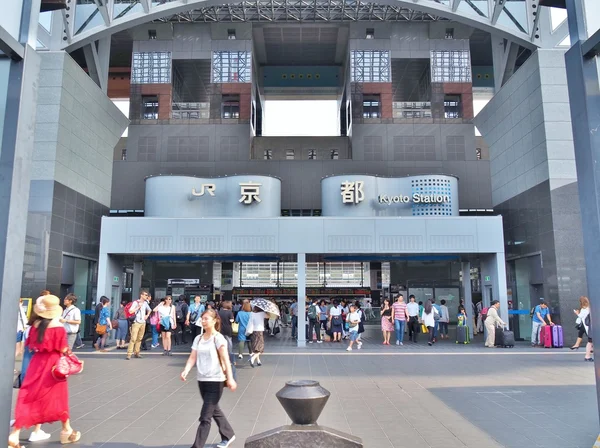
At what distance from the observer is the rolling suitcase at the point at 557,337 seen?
1504cm

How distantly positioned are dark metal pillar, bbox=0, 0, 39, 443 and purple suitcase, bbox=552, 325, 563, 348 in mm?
15248

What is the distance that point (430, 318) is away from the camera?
16.5 metres

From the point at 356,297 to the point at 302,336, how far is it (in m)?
12.9

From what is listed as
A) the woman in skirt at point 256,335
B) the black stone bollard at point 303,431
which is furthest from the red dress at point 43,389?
the woman in skirt at point 256,335

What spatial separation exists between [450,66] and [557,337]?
19.5 metres

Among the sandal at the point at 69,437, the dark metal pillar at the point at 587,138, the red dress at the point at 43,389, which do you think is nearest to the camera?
the dark metal pillar at the point at 587,138

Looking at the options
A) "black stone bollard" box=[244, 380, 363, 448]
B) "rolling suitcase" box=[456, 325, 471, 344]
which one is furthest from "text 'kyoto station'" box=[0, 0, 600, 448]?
"rolling suitcase" box=[456, 325, 471, 344]

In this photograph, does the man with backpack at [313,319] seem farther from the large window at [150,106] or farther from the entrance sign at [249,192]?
the large window at [150,106]

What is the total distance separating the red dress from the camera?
16.5ft

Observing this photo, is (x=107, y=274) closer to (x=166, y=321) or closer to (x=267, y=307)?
(x=166, y=321)

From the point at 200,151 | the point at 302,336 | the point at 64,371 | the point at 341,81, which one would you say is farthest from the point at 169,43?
the point at 64,371

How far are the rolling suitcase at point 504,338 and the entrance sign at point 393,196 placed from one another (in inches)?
199

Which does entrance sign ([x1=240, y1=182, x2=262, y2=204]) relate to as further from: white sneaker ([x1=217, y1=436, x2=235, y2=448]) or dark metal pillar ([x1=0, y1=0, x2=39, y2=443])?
dark metal pillar ([x1=0, y1=0, x2=39, y2=443])

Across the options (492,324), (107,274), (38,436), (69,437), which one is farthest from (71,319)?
(492,324)
